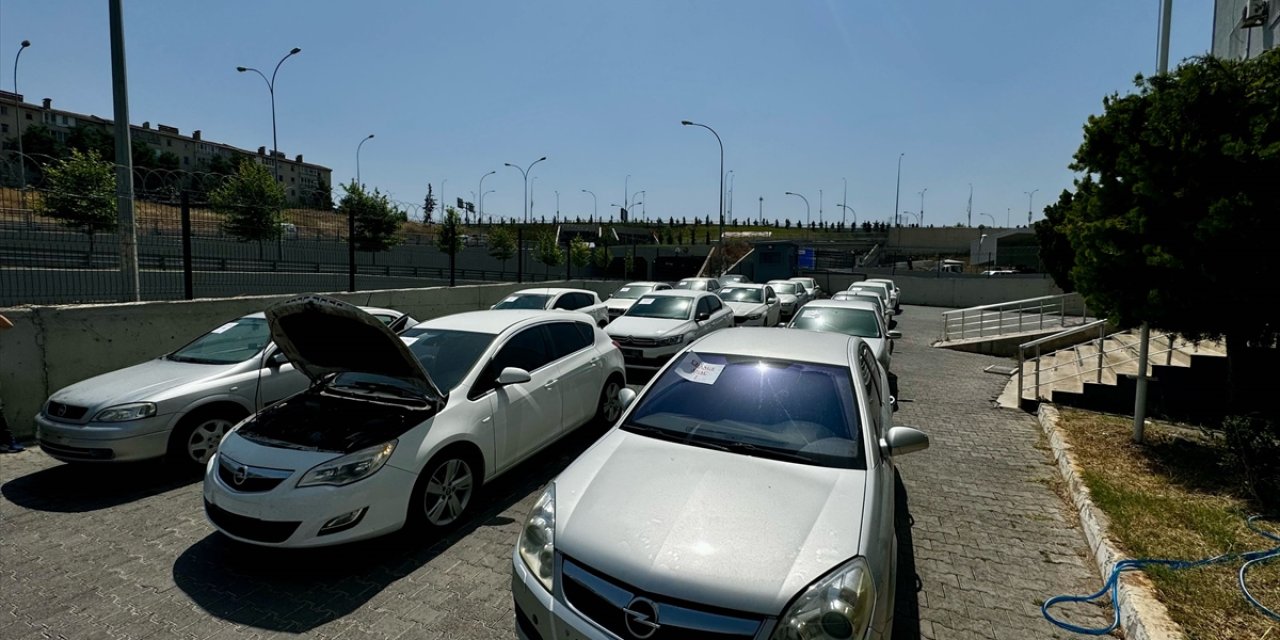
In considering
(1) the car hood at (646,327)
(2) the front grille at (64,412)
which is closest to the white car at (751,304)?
(1) the car hood at (646,327)

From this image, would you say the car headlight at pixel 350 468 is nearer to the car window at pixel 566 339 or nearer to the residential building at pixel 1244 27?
the car window at pixel 566 339

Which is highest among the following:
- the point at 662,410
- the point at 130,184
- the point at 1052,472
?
the point at 130,184

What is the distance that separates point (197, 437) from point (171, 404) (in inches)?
16.6

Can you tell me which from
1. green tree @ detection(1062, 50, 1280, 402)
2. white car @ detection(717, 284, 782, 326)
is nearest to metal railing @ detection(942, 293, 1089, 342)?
white car @ detection(717, 284, 782, 326)

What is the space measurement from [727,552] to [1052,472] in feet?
17.9

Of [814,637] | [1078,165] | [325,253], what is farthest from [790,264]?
[814,637]

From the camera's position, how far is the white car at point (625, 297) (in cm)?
1591

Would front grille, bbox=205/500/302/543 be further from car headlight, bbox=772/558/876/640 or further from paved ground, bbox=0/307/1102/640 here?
car headlight, bbox=772/558/876/640

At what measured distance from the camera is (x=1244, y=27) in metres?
10.4

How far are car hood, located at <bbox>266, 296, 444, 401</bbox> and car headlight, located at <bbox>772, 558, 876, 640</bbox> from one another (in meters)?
3.08

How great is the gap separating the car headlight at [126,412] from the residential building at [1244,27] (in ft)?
45.1

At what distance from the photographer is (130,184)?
8734 millimetres

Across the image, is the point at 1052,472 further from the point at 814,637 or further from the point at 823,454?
the point at 814,637

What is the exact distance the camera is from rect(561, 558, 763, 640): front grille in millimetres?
2287
